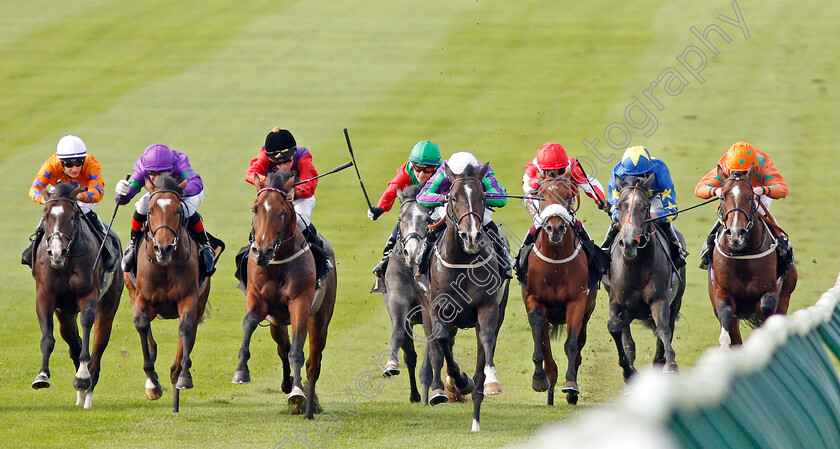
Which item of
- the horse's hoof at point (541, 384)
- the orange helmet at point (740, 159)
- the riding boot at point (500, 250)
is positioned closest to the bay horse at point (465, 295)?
the riding boot at point (500, 250)

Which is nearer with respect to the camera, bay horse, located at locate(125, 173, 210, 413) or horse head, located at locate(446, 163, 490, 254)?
horse head, located at locate(446, 163, 490, 254)

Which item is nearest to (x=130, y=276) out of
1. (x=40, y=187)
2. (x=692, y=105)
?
(x=40, y=187)

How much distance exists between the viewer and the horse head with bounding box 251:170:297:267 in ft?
27.8

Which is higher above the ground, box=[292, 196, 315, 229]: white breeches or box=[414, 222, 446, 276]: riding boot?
box=[292, 196, 315, 229]: white breeches

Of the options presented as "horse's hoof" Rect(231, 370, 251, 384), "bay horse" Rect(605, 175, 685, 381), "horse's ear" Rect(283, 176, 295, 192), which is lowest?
"horse's hoof" Rect(231, 370, 251, 384)

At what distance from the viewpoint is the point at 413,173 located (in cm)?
980

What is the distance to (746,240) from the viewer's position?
9.42 m

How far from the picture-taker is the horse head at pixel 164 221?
8.75m

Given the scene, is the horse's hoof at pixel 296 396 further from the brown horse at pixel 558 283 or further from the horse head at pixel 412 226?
the brown horse at pixel 558 283

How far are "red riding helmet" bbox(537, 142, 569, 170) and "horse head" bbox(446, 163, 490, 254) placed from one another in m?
1.40

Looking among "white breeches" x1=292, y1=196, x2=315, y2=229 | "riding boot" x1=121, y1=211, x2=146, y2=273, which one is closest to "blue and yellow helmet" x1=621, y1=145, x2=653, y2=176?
"white breeches" x1=292, y1=196, x2=315, y2=229

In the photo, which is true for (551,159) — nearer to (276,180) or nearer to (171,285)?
(276,180)

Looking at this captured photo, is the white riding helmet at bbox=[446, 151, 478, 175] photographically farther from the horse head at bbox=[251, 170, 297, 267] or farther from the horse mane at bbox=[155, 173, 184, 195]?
the horse mane at bbox=[155, 173, 184, 195]

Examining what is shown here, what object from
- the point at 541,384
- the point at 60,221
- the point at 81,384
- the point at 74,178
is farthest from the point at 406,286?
the point at 74,178
